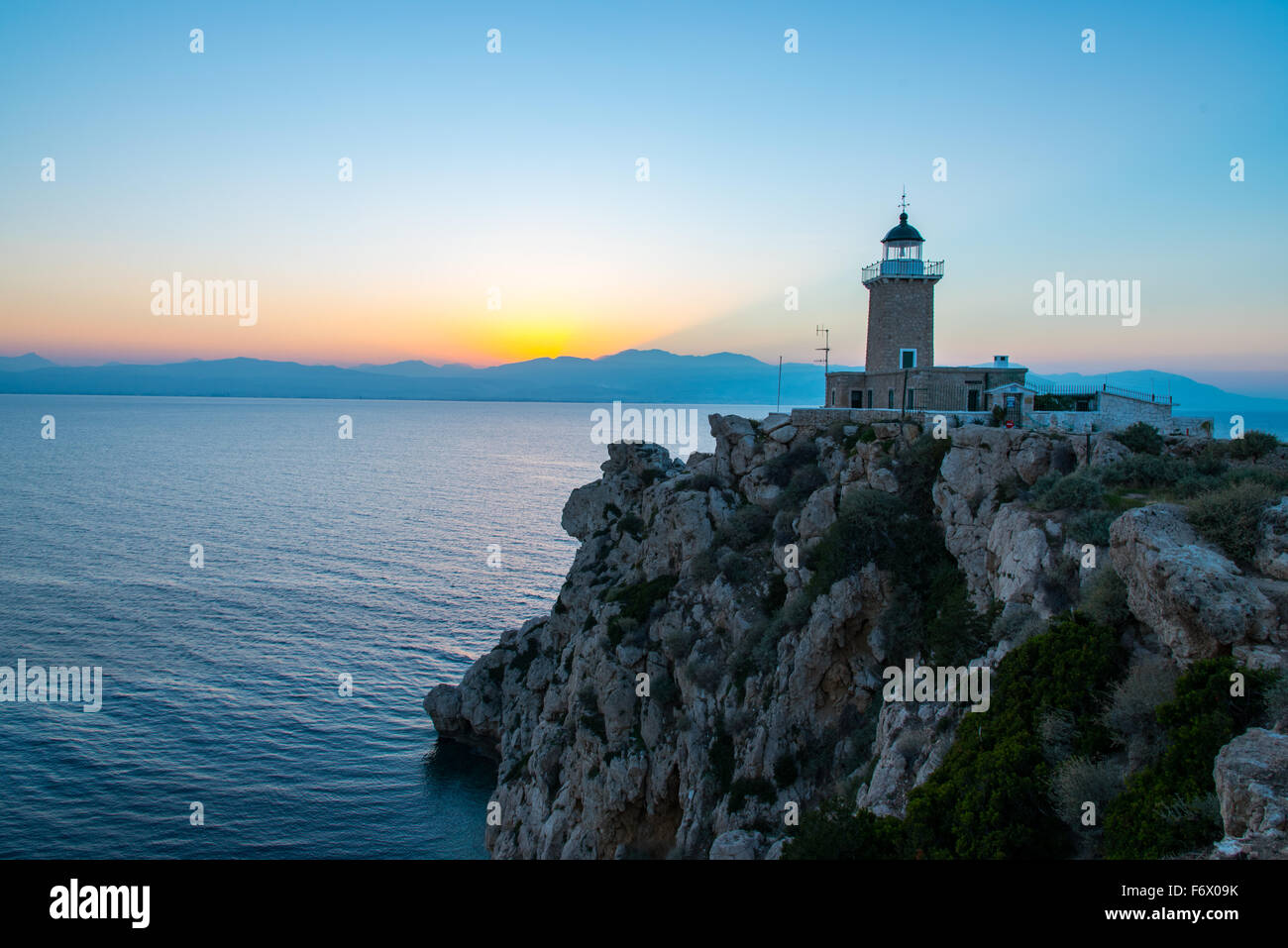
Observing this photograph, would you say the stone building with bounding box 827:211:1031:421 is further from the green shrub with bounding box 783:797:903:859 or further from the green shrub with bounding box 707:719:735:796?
the green shrub with bounding box 783:797:903:859

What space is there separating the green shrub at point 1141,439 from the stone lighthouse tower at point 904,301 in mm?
16786

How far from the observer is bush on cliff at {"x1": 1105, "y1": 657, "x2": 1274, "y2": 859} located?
10445 mm

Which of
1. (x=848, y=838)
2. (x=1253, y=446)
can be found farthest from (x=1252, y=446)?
(x=848, y=838)

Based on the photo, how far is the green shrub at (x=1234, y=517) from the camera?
49.4ft

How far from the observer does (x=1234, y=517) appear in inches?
607

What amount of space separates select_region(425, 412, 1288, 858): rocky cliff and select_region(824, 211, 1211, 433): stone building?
463cm

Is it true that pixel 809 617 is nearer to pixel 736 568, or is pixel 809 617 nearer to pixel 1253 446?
pixel 736 568

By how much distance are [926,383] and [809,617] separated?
50.7 ft

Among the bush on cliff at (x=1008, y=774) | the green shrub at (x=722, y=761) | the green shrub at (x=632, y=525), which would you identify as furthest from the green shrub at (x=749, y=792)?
the green shrub at (x=632, y=525)

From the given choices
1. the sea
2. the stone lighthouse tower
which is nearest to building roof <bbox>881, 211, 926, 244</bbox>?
the stone lighthouse tower

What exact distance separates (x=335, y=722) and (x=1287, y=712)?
49150 millimetres
